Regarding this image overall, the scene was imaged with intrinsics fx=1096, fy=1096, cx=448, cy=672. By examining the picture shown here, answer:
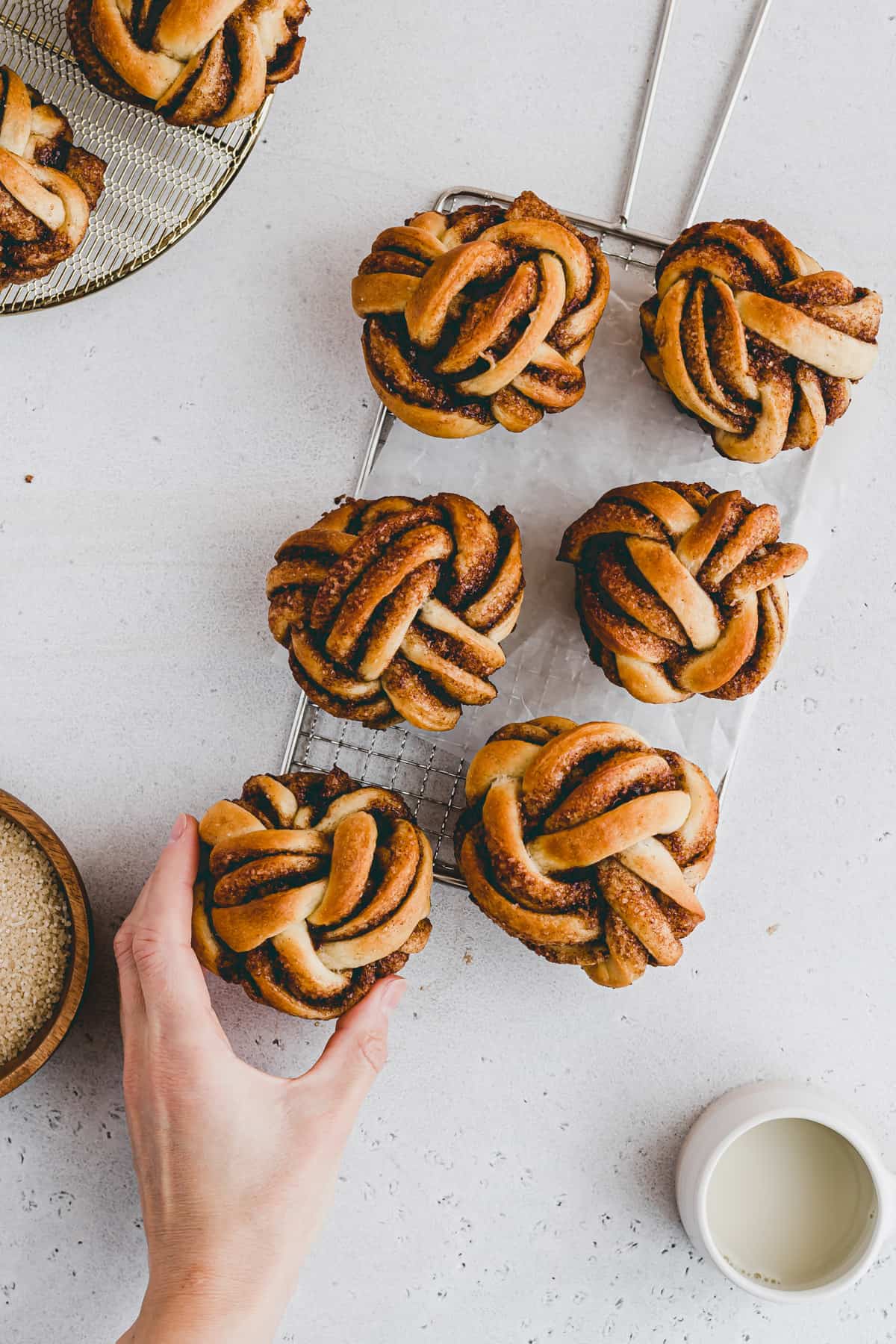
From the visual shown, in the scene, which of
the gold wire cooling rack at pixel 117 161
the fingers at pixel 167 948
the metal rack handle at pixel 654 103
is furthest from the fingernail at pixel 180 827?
the metal rack handle at pixel 654 103

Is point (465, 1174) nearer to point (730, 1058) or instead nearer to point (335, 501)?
point (730, 1058)

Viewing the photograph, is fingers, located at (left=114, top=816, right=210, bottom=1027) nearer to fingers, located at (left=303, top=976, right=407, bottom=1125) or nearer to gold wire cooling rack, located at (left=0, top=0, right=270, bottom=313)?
fingers, located at (left=303, top=976, right=407, bottom=1125)

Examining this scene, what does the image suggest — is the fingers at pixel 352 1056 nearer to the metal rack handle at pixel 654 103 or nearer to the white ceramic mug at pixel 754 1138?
the white ceramic mug at pixel 754 1138

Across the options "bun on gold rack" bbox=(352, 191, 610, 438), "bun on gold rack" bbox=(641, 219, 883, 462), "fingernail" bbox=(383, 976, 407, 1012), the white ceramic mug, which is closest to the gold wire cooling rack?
"bun on gold rack" bbox=(352, 191, 610, 438)

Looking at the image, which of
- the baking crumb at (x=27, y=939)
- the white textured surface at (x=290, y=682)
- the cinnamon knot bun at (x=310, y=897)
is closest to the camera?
the cinnamon knot bun at (x=310, y=897)

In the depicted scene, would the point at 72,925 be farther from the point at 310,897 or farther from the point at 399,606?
the point at 399,606

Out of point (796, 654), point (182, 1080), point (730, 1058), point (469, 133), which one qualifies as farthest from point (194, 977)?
point (469, 133)
